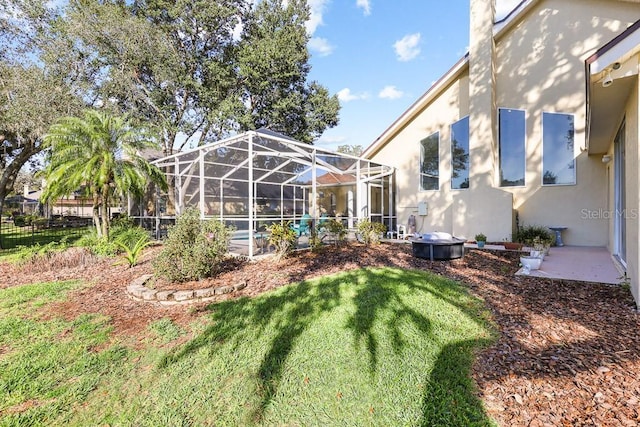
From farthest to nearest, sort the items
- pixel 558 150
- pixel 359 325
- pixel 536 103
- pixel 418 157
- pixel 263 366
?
pixel 418 157, pixel 536 103, pixel 558 150, pixel 359 325, pixel 263 366

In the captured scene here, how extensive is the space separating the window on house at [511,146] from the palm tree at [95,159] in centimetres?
1301

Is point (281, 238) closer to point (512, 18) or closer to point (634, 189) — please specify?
point (634, 189)

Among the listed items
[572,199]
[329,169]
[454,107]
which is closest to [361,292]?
[329,169]

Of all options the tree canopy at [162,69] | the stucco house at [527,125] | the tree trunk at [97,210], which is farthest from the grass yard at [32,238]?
the stucco house at [527,125]

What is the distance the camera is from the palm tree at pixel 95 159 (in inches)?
361

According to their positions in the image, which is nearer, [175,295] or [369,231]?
[175,295]

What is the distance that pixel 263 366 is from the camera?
330 cm

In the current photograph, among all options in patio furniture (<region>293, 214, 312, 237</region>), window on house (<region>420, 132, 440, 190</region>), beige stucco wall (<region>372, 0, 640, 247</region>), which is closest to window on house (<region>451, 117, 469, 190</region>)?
beige stucco wall (<region>372, 0, 640, 247</region>)

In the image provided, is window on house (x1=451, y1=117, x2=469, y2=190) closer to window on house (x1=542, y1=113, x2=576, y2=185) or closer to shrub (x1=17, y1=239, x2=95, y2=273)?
window on house (x1=542, y1=113, x2=576, y2=185)

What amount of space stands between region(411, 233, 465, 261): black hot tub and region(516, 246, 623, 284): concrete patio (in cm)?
153

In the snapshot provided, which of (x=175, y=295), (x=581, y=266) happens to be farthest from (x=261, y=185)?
(x=581, y=266)

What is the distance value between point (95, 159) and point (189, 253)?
5.80m

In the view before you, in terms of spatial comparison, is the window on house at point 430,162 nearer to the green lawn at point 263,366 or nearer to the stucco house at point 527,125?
the stucco house at point 527,125

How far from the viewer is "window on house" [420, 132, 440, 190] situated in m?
13.7
